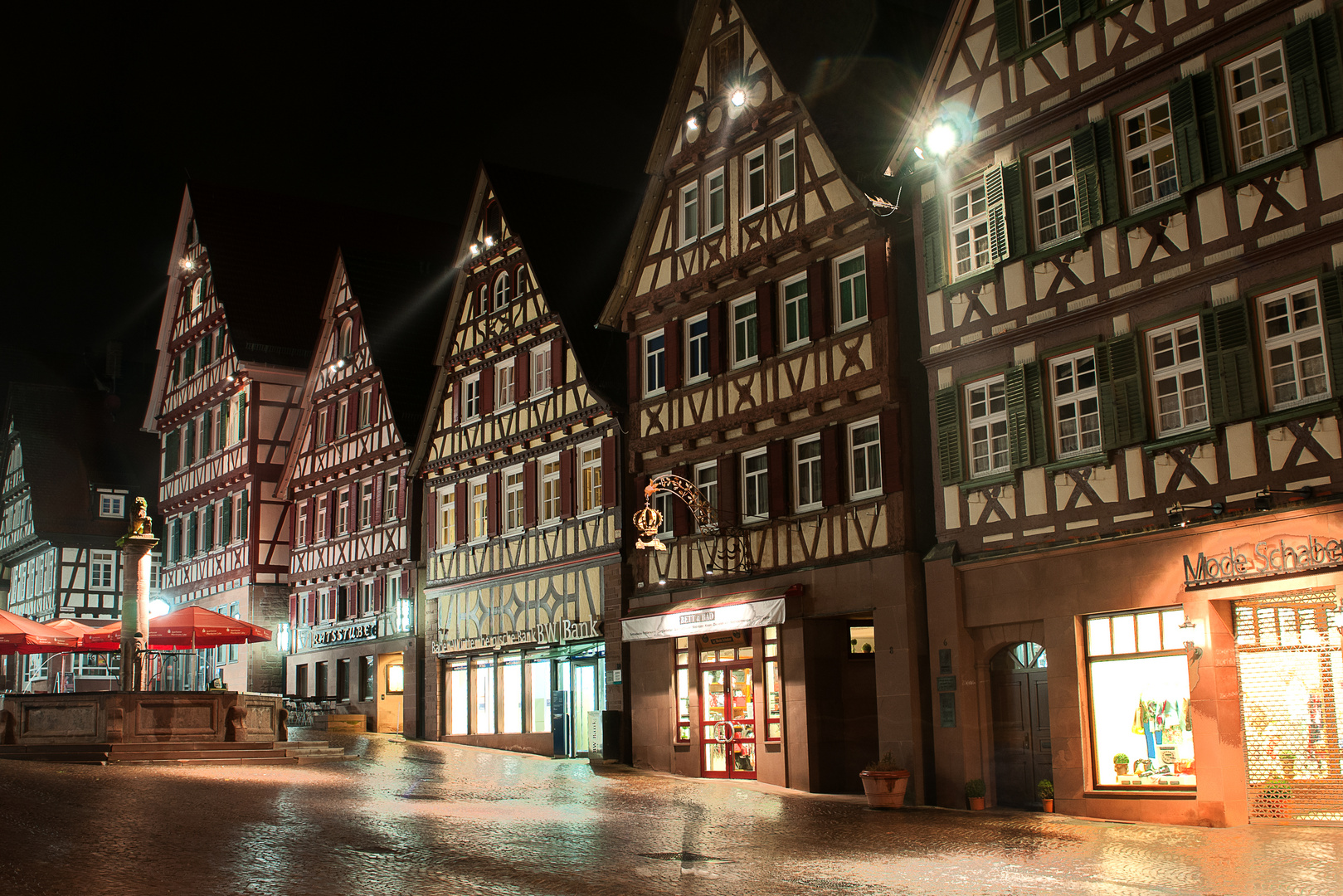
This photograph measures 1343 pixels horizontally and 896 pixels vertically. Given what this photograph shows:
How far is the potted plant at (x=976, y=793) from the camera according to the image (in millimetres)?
19516

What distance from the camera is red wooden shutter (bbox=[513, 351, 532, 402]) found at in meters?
32.8

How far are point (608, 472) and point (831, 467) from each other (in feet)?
25.7

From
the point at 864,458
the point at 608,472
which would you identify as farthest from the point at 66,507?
the point at 864,458

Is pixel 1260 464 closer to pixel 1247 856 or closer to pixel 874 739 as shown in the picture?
pixel 1247 856

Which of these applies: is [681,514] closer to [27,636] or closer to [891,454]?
[891,454]

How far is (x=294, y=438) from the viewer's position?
43.6 m

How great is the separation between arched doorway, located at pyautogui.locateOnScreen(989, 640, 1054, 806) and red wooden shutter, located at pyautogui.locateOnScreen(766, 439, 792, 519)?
504 cm

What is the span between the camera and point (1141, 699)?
18.0 meters

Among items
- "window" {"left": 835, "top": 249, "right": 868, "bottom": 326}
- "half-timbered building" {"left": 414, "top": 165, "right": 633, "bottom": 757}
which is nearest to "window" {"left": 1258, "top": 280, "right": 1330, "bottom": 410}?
"window" {"left": 835, "top": 249, "right": 868, "bottom": 326}

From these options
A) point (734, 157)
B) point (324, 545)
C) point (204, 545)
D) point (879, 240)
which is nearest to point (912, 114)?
point (879, 240)

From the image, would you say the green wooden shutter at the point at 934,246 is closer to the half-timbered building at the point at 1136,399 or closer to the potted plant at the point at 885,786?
the half-timbered building at the point at 1136,399

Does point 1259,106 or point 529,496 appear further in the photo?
point 529,496

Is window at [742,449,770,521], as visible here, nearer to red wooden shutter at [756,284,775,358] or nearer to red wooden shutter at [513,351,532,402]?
red wooden shutter at [756,284,775,358]

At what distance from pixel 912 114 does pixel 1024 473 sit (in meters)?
5.83
